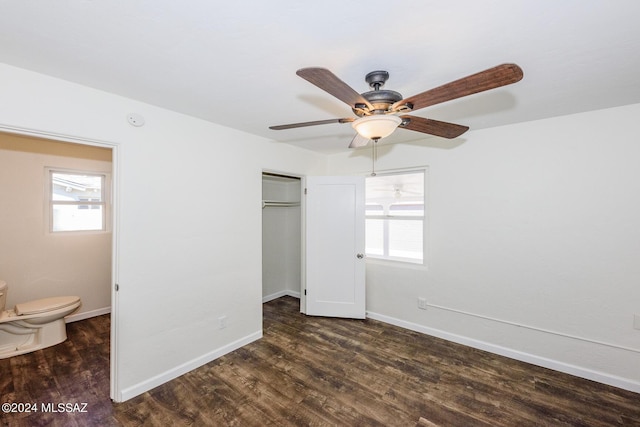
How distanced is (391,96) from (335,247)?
8.04 ft

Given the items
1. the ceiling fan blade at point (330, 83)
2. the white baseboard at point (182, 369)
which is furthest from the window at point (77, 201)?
the ceiling fan blade at point (330, 83)

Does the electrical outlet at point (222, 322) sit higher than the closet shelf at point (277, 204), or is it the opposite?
the closet shelf at point (277, 204)

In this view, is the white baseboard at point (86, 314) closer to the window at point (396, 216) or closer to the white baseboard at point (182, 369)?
the white baseboard at point (182, 369)

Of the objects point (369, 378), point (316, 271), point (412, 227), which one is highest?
point (412, 227)

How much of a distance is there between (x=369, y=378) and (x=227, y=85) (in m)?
2.64

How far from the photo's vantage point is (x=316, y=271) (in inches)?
146

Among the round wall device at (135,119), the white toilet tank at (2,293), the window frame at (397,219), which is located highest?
the round wall device at (135,119)

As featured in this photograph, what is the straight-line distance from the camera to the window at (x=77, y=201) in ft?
11.1

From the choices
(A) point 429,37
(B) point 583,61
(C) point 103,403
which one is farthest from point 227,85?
(C) point 103,403

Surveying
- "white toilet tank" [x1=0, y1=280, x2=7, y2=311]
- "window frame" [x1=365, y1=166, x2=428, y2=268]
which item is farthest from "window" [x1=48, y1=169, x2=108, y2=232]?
"window frame" [x1=365, y1=166, x2=428, y2=268]

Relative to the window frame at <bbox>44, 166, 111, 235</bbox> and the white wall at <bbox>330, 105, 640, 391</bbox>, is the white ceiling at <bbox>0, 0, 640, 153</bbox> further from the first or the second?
the window frame at <bbox>44, 166, 111, 235</bbox>

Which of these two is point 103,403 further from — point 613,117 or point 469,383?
point 613,117

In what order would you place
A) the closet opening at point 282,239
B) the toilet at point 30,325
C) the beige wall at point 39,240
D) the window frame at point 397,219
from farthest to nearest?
the closet opening at point 282,239 → the window frame at point 397,219 → the beige wall at point 39,240 → the toilet at point 30,325

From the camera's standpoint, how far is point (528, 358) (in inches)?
103
